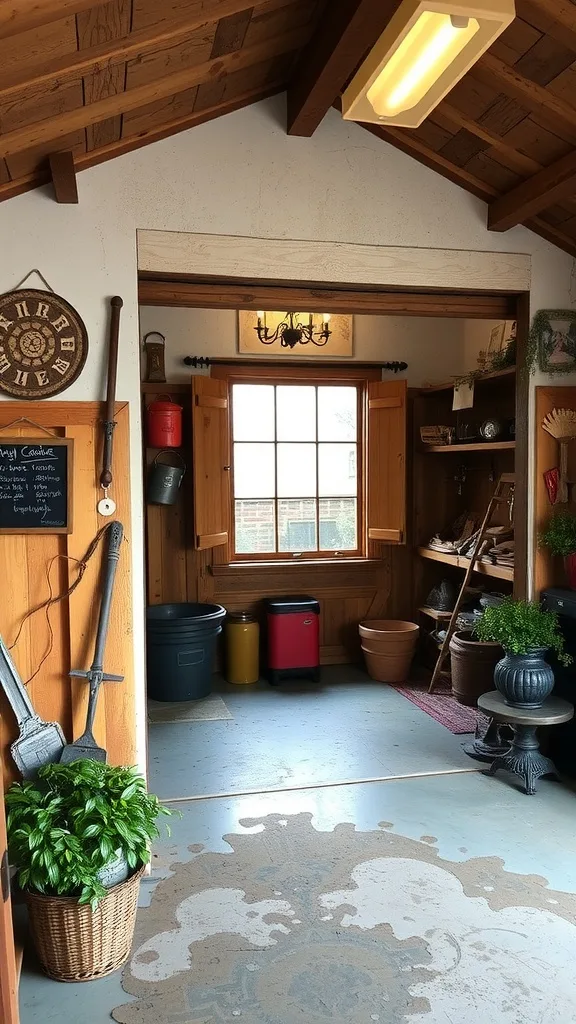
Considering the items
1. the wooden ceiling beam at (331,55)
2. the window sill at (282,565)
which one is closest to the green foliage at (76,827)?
the wooden ceiling beam at (331,55)

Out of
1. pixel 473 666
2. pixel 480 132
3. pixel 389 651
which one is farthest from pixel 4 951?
pixel 389 651

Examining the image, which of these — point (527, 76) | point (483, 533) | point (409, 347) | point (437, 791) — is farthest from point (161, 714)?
point (527, 76)

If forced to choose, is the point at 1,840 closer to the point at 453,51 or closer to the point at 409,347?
the point at 453,51

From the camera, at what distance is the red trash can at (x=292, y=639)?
5449 millimetres

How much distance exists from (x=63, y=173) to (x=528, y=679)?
285 centimetres

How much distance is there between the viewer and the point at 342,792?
3.64m

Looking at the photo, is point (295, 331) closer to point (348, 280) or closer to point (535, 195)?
point (348, 280)

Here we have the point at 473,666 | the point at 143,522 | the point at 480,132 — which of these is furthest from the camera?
the point at 473,666

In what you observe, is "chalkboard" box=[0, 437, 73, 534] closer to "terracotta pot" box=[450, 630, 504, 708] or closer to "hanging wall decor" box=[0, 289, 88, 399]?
"hanging wall decor" box=[0, 289, 88, 399]

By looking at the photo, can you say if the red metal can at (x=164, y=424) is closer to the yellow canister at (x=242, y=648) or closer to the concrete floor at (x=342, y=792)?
the yellow canister at (x=242, y=648)

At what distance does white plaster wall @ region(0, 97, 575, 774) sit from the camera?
9.62ft

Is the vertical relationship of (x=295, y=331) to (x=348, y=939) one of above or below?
above

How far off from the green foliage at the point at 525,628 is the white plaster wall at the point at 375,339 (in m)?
2.62

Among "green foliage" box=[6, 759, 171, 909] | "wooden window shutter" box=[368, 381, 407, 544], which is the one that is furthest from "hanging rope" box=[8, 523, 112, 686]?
"wooden window shutter" box=[368, 381, 407, 544]
